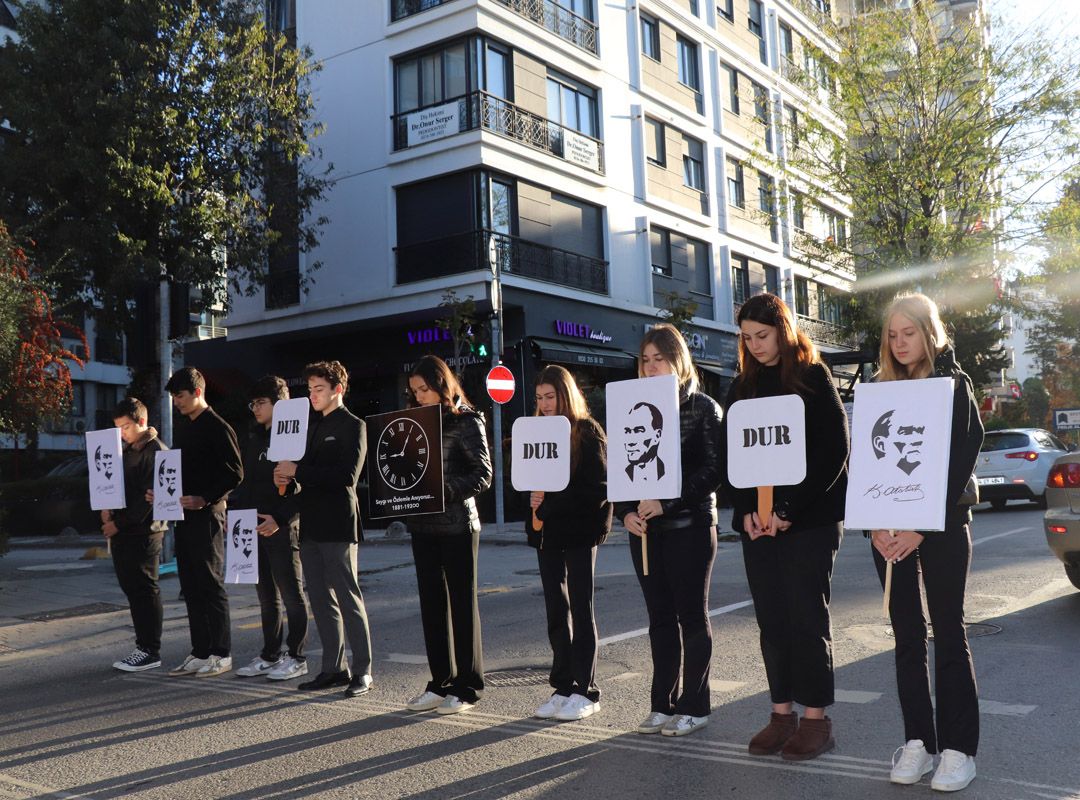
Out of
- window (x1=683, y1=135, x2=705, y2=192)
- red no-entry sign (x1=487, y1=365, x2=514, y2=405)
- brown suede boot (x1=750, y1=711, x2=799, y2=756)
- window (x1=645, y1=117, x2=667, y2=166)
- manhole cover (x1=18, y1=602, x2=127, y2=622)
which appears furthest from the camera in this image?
window (x1=683, y1=135, x2=705, y2=192)

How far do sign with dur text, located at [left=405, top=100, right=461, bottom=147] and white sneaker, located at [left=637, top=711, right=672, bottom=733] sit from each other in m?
20.5

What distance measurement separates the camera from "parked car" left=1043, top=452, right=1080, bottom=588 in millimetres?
8055

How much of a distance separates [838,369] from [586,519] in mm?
38343

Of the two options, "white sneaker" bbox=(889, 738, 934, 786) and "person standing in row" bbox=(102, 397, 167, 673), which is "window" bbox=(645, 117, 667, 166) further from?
"white sneaker" bbox=(889, 738, 934, 786)

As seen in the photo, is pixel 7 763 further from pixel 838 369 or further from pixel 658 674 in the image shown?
pixel 838 369

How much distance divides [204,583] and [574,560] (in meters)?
3.01

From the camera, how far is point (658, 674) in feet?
16.8

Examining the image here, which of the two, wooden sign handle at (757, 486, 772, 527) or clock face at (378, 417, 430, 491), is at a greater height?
clock face at (378, 417, 430, 491)

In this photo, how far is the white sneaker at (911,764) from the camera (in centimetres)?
406

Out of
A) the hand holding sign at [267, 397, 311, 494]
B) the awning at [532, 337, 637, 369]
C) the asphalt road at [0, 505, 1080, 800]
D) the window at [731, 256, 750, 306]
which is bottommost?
the asphalt road at [0, 505, 1080, 800]

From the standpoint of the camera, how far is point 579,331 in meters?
26.0

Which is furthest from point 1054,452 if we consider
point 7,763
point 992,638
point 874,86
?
point 7,763

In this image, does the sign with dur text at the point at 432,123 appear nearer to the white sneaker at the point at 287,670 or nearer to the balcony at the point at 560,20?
the balcony at the point at 560,20

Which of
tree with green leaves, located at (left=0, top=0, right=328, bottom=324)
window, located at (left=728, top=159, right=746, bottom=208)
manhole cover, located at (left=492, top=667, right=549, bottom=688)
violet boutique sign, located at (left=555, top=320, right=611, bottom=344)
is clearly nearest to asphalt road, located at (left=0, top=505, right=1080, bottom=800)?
manhole cover, located at (left=492, top=667, right=549, bottom=688)
